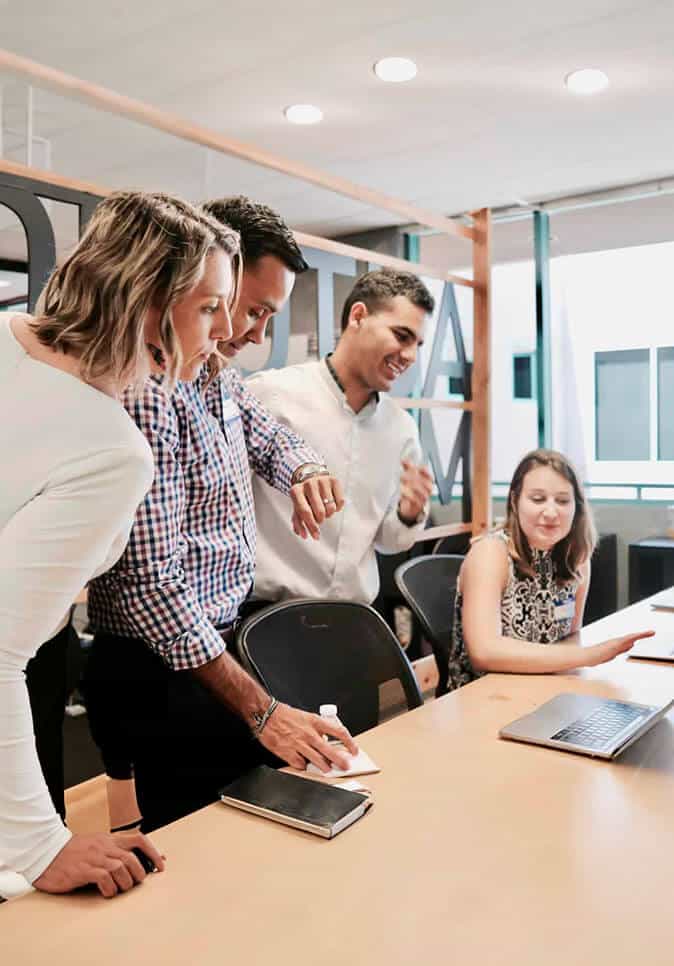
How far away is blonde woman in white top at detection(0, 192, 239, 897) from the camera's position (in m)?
0.84

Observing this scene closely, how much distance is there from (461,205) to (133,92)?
95.0 inches

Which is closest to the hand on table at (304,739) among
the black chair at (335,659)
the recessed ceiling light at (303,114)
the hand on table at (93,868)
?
the black chair at (335,659)

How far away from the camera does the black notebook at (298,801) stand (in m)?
1.04

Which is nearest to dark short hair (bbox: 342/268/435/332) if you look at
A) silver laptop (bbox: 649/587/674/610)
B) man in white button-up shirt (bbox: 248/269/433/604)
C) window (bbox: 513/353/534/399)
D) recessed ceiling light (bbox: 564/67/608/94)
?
man in white button-up shirt (bbox: 248/269/433/604)

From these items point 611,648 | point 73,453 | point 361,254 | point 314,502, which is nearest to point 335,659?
point 314,502

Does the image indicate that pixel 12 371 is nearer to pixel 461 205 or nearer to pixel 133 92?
pixel 133 92

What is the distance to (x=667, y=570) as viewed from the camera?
486 cm

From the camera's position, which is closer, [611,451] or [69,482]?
[69,482]

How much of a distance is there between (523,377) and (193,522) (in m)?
4.51

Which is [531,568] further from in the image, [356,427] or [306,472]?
[306,472]

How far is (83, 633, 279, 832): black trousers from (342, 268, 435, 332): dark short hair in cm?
117

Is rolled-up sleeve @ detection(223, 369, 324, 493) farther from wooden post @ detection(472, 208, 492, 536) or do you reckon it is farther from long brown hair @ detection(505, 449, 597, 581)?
wooden post @ detection(472, 208, 492, 536)

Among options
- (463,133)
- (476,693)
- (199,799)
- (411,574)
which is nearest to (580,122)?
(463,133)

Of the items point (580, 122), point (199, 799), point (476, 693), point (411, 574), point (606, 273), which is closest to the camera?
point (199, 799)
